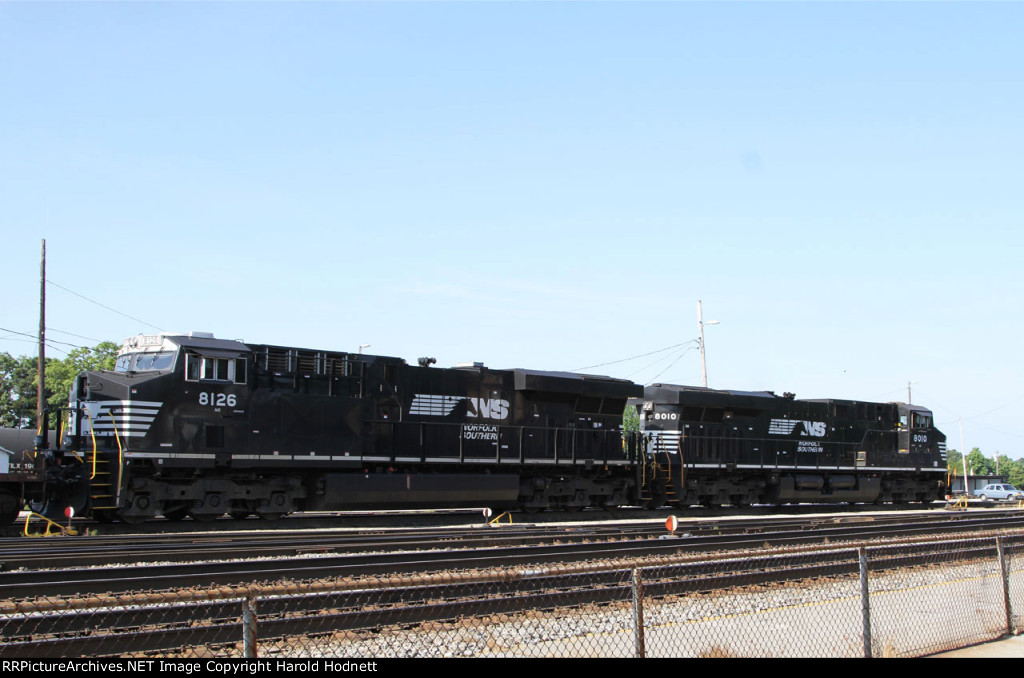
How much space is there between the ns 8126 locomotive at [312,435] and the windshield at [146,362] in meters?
0.03

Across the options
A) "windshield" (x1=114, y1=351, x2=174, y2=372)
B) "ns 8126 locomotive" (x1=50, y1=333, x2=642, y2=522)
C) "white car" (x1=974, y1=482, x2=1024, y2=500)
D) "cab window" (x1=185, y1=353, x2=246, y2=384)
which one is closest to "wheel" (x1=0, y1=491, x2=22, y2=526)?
"ns 8126 locomotive" (x1=50, y1=333, x2=642, y2=522)

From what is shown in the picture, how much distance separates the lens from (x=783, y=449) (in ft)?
103

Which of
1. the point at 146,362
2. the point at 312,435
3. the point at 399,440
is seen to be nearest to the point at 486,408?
the point at 399,440

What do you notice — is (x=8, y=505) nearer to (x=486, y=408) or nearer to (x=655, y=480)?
(x=486, y=408)

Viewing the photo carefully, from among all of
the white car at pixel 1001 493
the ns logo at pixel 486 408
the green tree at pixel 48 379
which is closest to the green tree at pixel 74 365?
the green tree at pixel 48 379

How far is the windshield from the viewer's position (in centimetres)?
1916

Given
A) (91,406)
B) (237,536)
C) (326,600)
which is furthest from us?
(91,406)

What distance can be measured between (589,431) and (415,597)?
17.6m

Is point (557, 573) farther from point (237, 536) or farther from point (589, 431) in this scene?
point (589, 431)

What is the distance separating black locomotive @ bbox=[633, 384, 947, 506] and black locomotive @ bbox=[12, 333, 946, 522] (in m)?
0.07

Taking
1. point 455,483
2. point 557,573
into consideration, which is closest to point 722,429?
point 455,483

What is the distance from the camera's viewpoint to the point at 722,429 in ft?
97.5

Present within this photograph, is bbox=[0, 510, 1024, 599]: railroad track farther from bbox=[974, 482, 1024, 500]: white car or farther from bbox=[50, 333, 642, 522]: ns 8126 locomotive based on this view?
bbox=[974, 482, 1024, 500]: white car

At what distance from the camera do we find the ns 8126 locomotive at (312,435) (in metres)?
18.5
